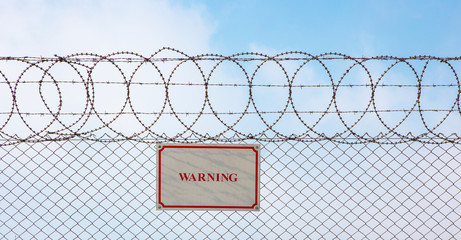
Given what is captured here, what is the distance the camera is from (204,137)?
602 cm

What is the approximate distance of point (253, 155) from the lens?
612cm

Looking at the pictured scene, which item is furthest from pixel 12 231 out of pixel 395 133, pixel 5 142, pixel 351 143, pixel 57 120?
pixel 395 133

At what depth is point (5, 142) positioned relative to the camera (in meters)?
6.17

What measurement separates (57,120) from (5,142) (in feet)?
2.55

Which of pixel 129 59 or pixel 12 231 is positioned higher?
pixel 129 59

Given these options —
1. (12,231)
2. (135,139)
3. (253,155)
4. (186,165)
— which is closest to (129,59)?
(135,139)

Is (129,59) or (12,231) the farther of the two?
(12,231)

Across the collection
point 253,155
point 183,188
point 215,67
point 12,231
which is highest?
point 215,67

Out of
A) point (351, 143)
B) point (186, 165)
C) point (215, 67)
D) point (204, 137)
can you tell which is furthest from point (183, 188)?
point (351, 143)

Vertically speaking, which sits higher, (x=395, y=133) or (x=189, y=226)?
(x=395, y=133)

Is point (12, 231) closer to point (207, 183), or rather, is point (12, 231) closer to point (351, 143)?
point (207, 183)

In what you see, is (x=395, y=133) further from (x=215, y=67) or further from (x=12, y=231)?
(x=12, y=231)

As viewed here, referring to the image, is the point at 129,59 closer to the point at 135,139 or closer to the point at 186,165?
the point at 135,139

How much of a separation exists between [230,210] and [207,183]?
16.8 inches
